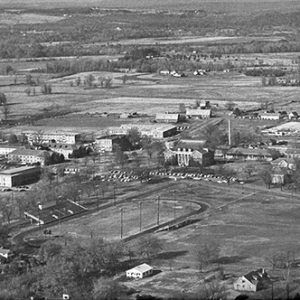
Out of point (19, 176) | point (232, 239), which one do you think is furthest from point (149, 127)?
point (232, 239)

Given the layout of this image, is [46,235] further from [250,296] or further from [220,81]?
[220,81]

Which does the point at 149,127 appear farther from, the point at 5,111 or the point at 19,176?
the point at 19,176

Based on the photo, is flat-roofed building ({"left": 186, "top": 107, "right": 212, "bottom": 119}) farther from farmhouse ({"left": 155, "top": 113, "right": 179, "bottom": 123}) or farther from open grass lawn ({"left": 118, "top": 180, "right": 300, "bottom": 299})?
open grass lawn ({"left": 118, "top": 180, "right": 300, "bottom": 299})

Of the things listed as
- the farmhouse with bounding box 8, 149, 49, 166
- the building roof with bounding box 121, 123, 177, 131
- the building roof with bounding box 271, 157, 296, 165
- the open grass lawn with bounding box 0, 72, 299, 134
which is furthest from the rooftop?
the building roof with bounding box 271, 157, 296, 165

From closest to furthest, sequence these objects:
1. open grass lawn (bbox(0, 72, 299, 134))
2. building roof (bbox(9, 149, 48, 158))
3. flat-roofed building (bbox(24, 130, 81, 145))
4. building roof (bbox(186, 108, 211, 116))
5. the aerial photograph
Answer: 1. the aerial photograph
2. building roof (bbox(9, 149, 48, 158))
3. flat-roofed building (bbox(24, 130, 81, 145))
4. building roof (bbox(186, 108, 211, 116))
5. open grass lawn (bbox(0, 72, 299, 134))

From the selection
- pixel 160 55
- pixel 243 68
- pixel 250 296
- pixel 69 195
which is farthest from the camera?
pixel 160 55

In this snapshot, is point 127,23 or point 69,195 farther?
point 127,23

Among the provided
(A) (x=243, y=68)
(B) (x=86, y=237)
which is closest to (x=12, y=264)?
(B) (x=86, y=237)

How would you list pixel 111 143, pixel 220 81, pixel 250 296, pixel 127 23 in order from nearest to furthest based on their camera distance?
pixel 250 296
pixel 111 143
pixel 220 81
pixel 127 23

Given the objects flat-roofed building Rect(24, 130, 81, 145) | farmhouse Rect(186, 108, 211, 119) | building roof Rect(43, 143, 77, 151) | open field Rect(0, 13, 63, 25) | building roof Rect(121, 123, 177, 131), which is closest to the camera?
building roof Rect(43, 143, 77, 151)
